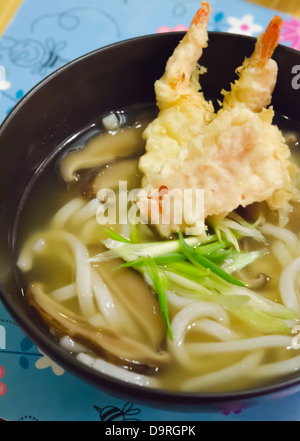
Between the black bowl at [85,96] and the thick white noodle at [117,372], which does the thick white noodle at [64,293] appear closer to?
the black bowl at [85,96]

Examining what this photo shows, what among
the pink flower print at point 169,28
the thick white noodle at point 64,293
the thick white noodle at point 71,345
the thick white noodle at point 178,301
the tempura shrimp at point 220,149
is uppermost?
the pink flower print at point 169,28

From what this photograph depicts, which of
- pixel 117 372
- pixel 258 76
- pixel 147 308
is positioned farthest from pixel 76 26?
pixel 117 372

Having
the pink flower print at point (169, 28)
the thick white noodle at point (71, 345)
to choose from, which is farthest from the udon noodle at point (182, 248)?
the pink flower print at point (169, 28)

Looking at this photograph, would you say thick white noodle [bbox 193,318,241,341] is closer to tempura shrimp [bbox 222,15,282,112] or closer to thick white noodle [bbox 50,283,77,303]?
thick white noodle [bbox 50,283,77,303]

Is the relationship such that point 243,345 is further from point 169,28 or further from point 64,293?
point 169,28
